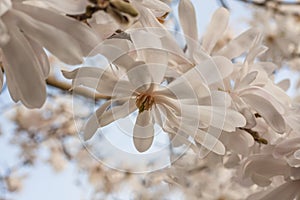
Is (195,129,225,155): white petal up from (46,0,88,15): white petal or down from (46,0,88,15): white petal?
down

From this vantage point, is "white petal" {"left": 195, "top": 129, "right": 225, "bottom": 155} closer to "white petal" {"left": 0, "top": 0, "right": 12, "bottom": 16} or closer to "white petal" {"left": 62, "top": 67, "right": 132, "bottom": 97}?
"white petal" {"left": 62, "top": 67, "right": 132, "bottom": 97}

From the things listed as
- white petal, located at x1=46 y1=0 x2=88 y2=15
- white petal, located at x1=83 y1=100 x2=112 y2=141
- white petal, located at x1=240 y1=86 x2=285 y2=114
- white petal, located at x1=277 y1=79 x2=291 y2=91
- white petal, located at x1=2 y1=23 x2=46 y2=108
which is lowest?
white petal, located at x1=277 y1=79 x2=291 y2=91

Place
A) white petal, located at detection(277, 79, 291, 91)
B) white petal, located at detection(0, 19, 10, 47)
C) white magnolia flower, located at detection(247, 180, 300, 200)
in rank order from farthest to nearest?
1. white petal, located at detection(277, 79, 291, 91)
2. white magnolia flower, located at detection(247, 180, 300, 200)
3. white petal, located at detection(0, 19, 10, 47)

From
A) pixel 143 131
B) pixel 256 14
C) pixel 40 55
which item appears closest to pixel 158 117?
pixel 143 131

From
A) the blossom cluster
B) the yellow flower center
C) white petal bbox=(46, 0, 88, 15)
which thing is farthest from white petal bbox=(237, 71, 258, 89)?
white petal bbox=(46, 0, 88, 15)

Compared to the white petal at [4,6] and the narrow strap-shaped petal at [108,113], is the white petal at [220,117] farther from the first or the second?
the white petal at [4,6]

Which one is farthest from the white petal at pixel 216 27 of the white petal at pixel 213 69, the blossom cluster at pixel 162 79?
the white petal at pixel 213 69

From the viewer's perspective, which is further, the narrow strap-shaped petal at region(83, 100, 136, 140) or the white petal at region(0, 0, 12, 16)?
the narrow strap-shaped petal at region(83, 100, 136, 140)
